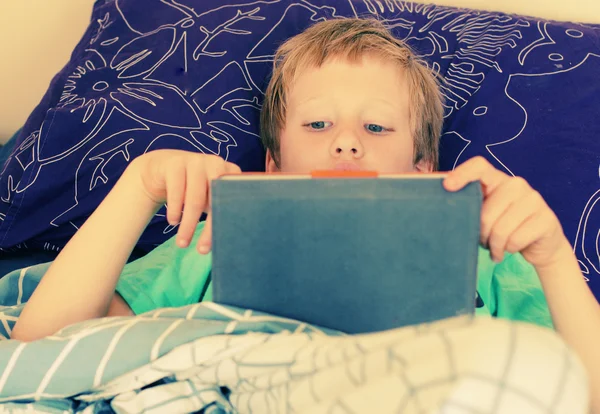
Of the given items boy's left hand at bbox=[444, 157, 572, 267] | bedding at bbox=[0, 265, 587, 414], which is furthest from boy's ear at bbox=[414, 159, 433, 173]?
bedding at bbox=[0, 265, 587, 414]

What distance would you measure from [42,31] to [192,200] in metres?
0.87

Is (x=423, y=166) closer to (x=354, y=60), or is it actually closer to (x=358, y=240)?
(x=354, y=60)

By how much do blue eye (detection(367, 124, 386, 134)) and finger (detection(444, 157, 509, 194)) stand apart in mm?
243

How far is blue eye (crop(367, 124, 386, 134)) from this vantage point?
74 centimetres

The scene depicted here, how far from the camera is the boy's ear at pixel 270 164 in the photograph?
88 cm

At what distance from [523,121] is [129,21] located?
70 cm

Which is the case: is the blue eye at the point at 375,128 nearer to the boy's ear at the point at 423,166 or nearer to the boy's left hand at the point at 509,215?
the boy's ear at the point at 423,166

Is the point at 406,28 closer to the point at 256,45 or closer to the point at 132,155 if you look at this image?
the point at 256,45

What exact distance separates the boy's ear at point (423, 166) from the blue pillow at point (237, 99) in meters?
0.07

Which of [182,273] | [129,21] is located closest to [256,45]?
[129,21]

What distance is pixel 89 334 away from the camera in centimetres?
53

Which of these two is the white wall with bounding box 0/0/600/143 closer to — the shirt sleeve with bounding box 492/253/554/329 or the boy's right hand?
the shirt sleeve with bounding box 492/253/554/329

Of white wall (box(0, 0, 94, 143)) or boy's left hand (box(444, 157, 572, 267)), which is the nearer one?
boy's left hand (box(444, 157, 572, 267))

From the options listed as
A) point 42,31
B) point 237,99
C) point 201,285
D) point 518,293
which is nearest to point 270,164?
point 237,99
